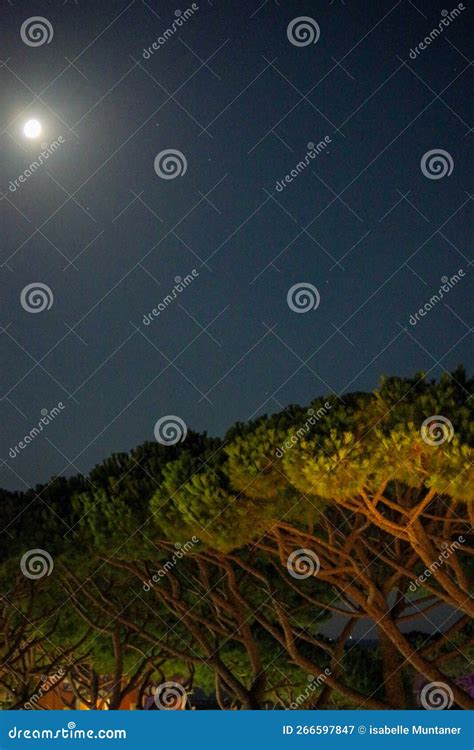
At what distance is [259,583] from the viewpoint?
20781 mm

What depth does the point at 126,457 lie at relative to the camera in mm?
17734

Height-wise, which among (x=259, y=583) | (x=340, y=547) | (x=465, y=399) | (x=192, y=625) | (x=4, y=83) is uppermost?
(x=465, y=399)

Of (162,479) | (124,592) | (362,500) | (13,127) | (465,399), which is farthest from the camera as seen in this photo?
(124,592)

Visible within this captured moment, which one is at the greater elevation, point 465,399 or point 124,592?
point 465,399

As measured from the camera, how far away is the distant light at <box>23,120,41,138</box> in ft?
40.7

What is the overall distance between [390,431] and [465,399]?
1027 mm

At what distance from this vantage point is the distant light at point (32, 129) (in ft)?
40.7

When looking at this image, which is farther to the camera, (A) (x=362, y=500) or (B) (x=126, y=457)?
(B) (x=126, y=457)

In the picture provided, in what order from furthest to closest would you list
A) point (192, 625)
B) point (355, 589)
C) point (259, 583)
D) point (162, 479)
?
point (259, 583), point (192, 625), point (162, 479), point (355, 589)

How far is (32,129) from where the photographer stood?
12.5 meters

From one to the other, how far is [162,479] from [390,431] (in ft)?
19.8

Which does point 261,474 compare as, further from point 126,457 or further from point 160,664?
point 160,664
